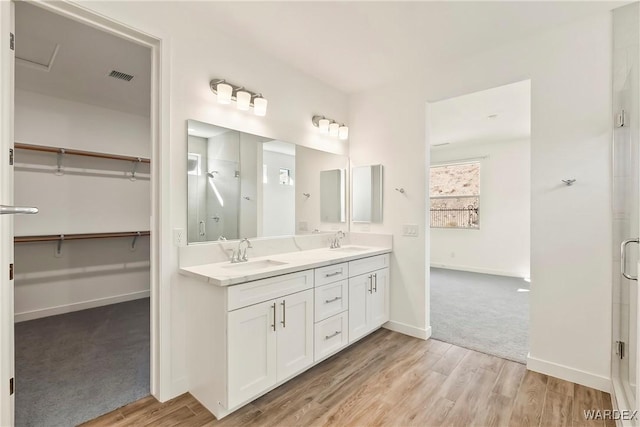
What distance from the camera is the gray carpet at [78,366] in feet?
6.21

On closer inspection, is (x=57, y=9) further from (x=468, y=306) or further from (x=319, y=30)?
(x=468, y=306)

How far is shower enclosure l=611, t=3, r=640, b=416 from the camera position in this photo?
1802 mm

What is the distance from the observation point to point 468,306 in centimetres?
397

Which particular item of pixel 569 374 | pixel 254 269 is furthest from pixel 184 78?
pixel 569 374

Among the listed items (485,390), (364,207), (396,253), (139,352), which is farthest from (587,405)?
(139,352)

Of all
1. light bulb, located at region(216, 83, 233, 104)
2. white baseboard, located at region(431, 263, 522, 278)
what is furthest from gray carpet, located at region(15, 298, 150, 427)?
white baseboard, located at region(431, 263, 522, 278)

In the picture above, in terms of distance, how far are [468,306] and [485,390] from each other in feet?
6.56

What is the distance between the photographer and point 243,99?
2400 millimetres

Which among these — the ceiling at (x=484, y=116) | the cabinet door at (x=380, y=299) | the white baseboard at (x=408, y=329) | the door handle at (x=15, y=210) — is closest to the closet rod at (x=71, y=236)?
the door handle at (x=15, y=210)

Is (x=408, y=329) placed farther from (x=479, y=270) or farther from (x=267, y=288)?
(x=479, y=270)

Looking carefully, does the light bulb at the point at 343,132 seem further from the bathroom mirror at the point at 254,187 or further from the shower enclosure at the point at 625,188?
the shower enclosure at the point at 625,188

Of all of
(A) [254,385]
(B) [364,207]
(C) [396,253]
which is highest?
(B) [364,207]

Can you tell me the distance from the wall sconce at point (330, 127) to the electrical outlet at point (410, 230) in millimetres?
1222

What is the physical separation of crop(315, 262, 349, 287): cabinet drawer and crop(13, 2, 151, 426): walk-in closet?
1410 mm
